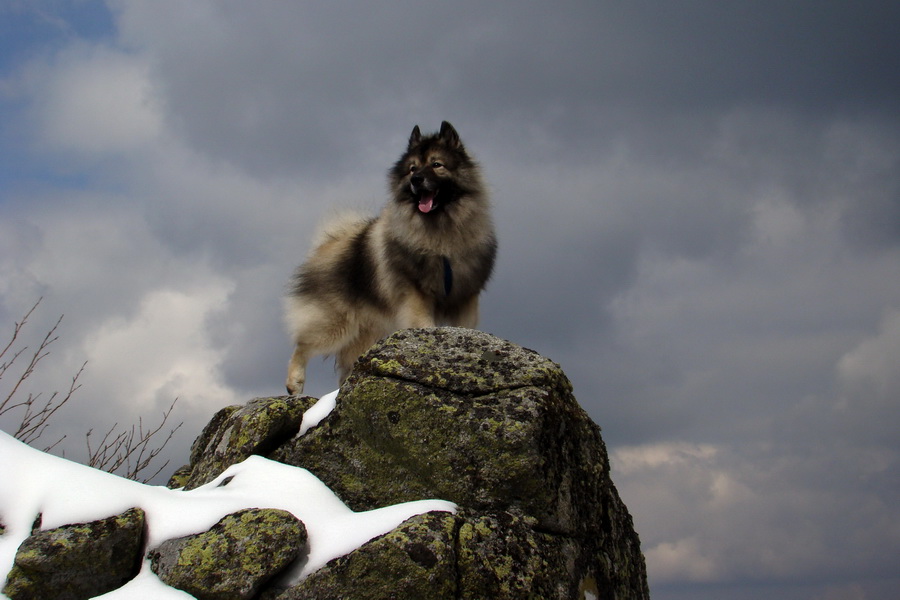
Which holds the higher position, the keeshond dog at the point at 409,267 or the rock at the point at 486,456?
the keeshond dog at the point at 409,267

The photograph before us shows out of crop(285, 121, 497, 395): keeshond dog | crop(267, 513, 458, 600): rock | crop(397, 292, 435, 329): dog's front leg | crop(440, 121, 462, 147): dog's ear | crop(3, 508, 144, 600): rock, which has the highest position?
crop(440, 121, 462, 147): dog's ear

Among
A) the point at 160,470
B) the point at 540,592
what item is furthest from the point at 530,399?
the point at 160,470

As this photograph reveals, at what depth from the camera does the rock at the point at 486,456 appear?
396 cm

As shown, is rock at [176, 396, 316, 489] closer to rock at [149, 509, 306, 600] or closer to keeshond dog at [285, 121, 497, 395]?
rock at [149, 509, 306, 600]

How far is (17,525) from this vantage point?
4059 millimetres

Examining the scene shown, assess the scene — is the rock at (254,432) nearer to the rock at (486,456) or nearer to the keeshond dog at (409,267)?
the rock at (486,456)

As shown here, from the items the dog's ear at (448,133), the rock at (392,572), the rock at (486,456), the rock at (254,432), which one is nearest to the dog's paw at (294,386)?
the rock at (254,432)

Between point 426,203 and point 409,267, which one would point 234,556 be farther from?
point 426,203

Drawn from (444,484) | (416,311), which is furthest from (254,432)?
(416,311)

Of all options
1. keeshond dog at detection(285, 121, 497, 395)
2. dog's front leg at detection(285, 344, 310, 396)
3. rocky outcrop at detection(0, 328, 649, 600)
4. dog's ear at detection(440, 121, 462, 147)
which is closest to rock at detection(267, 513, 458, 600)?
rocky outcrop at detection(0, 328, 649, 600)

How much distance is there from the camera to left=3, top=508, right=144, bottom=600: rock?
377 cm

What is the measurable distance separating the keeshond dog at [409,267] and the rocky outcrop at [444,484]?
2573 millimetres

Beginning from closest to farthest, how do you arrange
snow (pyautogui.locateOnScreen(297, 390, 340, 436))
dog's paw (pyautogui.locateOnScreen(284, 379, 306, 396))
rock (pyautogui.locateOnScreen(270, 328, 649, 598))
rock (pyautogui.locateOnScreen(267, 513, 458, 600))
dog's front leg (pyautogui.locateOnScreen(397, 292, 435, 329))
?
rock (pyautogui.locateOnScreen(267, 513, 458, 600)) < rock (pyautogui.locateOnScreen(270, 328, 649, 598)) < snow (pyautogui.locateOnScreen(297, 390, 340, 436)) < dog's front leg (pyautogui.locateOnScreen(397, 292, 435, 329)) < dog's paw (pyautogui.locateOnScreen(284, 379, 306, 396))

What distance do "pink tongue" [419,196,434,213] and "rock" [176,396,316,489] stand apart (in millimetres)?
2989
